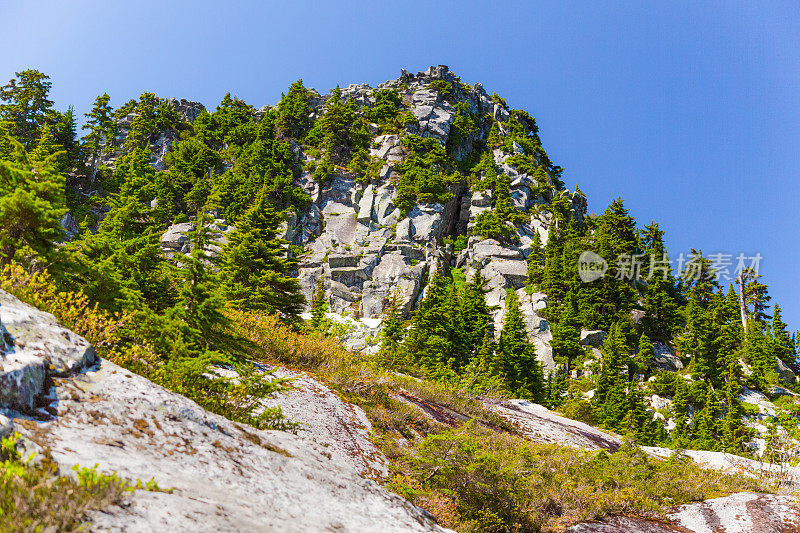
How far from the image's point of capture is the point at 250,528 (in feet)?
11.0

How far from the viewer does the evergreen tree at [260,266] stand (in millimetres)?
16719

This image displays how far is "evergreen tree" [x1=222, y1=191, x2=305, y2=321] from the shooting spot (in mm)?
16719

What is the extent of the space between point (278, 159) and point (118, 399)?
70942 mm

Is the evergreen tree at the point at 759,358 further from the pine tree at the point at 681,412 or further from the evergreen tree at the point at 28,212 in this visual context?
the evergreen tree at the point at 28,212

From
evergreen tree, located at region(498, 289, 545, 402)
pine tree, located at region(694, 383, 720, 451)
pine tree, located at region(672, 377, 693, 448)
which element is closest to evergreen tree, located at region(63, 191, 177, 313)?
evergreen tree, located at region(498, 289, 545, 402)

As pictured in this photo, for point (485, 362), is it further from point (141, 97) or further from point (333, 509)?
point (141, 97)

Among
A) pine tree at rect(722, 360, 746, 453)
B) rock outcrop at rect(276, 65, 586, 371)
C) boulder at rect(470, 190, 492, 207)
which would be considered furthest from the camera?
boulder at rect(470, 190, 492, 207)

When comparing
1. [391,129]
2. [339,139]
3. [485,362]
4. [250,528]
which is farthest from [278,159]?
[250,528]

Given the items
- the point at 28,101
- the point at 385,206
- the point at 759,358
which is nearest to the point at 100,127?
the point at 28,101

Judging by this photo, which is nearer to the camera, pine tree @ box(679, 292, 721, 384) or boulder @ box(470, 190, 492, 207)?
pine tree @ box(679, 292, 721, 384)

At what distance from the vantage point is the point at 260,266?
709 inches

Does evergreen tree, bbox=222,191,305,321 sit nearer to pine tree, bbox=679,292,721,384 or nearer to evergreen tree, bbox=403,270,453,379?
evergreen tree, bbox=403,270,453,379

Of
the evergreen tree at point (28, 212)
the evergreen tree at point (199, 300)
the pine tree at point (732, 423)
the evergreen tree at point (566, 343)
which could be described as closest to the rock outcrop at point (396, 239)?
the evergreen tree at point (566, 343)

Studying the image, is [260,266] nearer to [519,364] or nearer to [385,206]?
[519,364]
